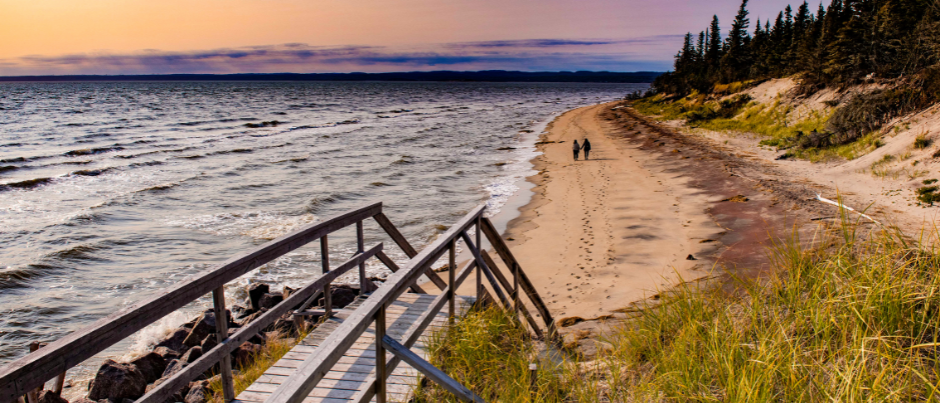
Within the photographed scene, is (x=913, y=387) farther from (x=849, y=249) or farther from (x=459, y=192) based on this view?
(x=459, y=192)

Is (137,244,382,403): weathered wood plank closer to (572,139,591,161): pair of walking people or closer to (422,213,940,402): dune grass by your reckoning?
(422,213,940,402): dune grass

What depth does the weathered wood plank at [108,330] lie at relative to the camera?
7.43ft

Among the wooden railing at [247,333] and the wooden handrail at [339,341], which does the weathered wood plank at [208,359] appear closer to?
the wooden railing at [247,333]

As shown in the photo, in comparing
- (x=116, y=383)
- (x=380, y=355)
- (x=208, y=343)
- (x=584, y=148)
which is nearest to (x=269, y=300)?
(x=208, y=343)

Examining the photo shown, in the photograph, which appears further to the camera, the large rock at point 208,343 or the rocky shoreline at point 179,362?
the large rock at point 208,343

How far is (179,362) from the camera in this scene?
6.20 metres

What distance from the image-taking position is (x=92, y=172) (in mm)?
24562

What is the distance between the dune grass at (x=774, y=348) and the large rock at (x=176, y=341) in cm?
497

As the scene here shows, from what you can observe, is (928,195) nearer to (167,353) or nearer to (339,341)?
(339,341)

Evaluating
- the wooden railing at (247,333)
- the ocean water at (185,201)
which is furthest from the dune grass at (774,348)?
the ocean water at (185,201)

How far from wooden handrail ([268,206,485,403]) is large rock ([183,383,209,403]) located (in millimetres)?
3286

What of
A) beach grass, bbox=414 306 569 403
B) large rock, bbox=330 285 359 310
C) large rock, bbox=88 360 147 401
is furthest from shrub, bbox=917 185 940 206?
large rock, bbox=88 360 147 401

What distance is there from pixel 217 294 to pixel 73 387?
5.12 meters

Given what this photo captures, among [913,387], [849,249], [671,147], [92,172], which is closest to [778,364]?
[913,387]
